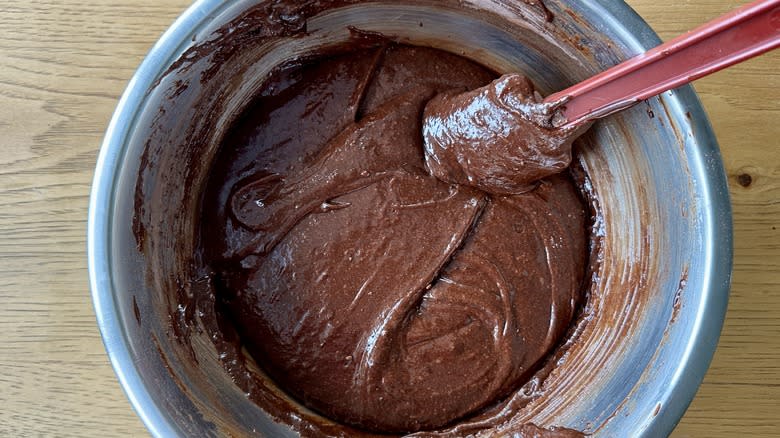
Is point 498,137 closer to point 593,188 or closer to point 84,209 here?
point 593,188

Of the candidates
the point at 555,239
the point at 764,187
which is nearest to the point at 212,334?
the point at 555,239

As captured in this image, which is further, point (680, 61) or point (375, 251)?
point (375, 251)

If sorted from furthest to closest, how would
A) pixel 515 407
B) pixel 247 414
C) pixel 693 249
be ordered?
1. pixel 515 407
2. pixel 247 414
3. pixel 693 249

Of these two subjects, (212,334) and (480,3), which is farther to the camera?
(212,334)

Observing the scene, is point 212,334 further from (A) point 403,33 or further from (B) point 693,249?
(B) point 693,249

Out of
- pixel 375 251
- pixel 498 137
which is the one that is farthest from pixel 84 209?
pixel 498 137

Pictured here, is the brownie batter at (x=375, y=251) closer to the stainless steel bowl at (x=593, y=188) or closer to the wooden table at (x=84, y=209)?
the stainless steel bowl at (x=593, y=188)
